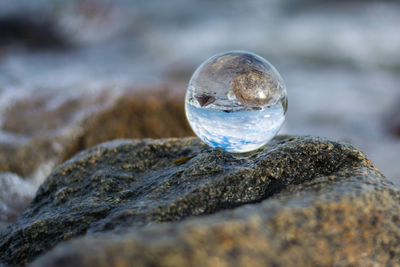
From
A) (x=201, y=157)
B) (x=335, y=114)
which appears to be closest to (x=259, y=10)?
(x=335, y=114)

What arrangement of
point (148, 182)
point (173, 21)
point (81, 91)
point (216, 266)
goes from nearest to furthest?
point (216, 266) < point (148, 182) < point (81, 91) < point (173, 21)

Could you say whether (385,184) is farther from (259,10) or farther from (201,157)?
(259,10)

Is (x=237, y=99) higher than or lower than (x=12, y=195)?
higher

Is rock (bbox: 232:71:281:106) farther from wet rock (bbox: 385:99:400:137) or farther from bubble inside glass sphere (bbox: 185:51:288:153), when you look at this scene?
wet rock (bbox: 385:99:400:137)

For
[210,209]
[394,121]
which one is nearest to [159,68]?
[394,121]

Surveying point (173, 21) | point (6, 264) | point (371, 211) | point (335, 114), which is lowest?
point (335, 114)

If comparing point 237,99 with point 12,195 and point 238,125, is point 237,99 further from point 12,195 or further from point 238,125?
point 12,195

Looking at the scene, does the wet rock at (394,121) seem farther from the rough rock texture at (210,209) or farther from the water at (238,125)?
the water at (238,125)
